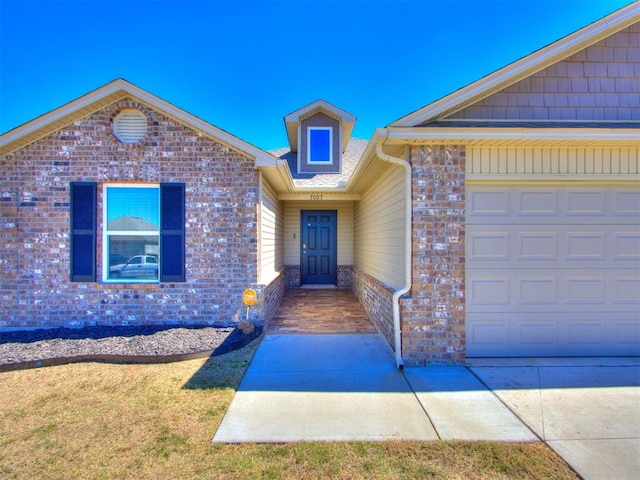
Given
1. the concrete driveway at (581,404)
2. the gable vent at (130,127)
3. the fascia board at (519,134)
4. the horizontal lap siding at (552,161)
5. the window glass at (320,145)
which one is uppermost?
the window glass at (320,145)

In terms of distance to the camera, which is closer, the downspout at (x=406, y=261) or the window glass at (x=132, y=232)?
the downspout at (x=406, y=261)

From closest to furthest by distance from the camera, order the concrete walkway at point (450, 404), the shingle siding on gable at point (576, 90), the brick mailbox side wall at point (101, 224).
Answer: the concrete walkway at point (450, 404)
the shingle siding on gable at point (576, 90)
the brick mailbox side wall at point (101, 224)

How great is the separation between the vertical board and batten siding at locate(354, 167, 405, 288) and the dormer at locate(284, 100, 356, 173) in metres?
2.26

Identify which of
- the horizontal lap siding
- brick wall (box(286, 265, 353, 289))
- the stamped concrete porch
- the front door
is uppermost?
the horizontal lap siding

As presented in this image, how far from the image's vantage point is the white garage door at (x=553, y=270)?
4.34 metres

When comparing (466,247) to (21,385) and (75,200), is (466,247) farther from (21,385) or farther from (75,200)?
(75,200)

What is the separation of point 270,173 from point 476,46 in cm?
607

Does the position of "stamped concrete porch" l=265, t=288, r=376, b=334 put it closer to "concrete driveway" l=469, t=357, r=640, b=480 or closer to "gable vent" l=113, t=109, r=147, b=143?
"concrete driveway" l=469, t=357, r=640, b=480

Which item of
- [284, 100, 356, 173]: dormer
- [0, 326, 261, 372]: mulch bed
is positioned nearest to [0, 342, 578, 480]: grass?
[0, 326, 261, 372]: mulch bed

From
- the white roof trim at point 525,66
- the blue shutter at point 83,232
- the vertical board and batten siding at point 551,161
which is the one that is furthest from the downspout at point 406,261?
the blue shutter at point 83,232

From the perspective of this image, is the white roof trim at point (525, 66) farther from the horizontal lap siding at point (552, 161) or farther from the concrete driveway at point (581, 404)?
the concrete driveway at point (581, 404)

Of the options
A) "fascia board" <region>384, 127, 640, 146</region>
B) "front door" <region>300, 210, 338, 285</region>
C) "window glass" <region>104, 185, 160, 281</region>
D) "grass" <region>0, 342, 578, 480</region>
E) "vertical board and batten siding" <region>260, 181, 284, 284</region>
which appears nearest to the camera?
"grass" <region>0, 342, 578, 480</region>

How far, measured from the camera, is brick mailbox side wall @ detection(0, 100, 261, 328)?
5402 mm

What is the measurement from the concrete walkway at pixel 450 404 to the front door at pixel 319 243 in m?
5.41
